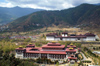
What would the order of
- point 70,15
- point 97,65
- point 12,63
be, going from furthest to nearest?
point 70,15 → point 97,65 → point 12,63

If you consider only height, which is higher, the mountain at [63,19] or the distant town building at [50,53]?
the mountain at [63,19]

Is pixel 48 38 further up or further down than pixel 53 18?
further down

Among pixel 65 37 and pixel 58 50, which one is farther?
pixel 65 37

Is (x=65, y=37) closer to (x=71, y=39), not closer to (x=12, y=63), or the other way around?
(x=71, y=39)

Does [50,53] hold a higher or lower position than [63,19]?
lower

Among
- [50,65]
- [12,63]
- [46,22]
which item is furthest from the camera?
[46,22]

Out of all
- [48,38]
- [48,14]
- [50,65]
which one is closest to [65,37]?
[48,38]

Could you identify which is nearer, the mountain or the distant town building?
the distant town building

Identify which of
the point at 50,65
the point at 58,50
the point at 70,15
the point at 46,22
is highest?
the point at 70,15

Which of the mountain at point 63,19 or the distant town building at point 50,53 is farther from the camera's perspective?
the mountain at point 63,19

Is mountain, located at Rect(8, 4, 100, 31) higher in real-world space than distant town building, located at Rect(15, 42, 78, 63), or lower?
higher

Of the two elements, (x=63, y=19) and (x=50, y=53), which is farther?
(x=63, y=19)
